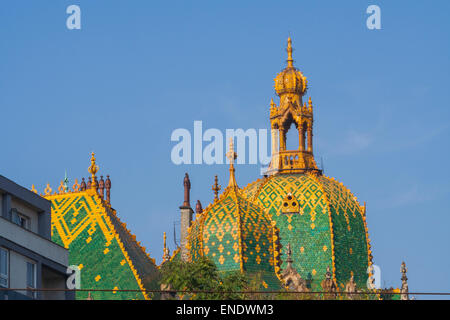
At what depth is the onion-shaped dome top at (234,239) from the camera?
102 m

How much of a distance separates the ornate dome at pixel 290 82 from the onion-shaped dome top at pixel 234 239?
74.8 feet

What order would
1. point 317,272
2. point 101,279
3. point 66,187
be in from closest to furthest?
point 101,279 → point 66,187 → point 317,272

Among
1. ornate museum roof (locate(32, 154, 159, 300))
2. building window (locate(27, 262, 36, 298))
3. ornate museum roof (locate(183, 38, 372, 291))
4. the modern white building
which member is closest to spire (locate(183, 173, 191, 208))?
ornate museum roof (locate(183, 38, 372, 291))

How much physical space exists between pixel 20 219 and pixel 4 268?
516cm

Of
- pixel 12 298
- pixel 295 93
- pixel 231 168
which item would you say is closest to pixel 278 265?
pixel 231 168

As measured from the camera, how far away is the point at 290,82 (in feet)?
416

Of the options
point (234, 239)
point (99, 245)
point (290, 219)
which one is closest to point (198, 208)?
point (290, 219)

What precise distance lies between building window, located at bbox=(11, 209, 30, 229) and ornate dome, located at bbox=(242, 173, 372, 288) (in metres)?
44.6

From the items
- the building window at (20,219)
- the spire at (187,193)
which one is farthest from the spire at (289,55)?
the building window at (20,219)

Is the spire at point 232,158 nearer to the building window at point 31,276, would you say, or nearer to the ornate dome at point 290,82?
the ornate dome at point 290,82

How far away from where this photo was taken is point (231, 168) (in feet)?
351

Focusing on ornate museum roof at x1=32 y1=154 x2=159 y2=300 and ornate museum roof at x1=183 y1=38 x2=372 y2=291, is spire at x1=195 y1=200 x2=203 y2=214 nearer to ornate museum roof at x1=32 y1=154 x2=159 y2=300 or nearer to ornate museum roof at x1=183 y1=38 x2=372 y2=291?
ornate museum roof at x1=183 y1=38 x2=372 y2=291
